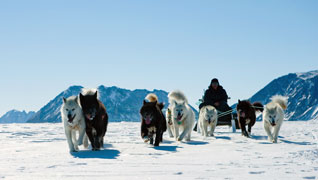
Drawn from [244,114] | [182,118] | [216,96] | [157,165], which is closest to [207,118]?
[244,114]

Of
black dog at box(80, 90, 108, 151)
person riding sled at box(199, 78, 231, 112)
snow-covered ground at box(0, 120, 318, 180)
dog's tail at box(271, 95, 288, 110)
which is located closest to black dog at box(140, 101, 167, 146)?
black dog at box(80, 90, 108, 151)

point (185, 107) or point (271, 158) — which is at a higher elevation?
point (185, 107)

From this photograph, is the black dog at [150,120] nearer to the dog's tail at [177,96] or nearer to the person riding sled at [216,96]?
the dog's tail at [177,96]

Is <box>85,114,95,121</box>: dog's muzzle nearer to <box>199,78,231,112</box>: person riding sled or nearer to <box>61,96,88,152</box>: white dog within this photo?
<box>61,96,88,152</box>: white dog

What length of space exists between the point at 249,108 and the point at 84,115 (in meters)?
5.67

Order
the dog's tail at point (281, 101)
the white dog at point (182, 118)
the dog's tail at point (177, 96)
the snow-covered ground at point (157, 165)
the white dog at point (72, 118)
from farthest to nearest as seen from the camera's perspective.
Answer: the dog's tail at point (281, 101) < the dog's tail at point (177, 96) < the white dog at point (182, 118) < the white dog at point (72, 118) < the snow-covered ground at point (157, 165)

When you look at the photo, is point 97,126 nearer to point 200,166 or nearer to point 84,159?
point 84,159

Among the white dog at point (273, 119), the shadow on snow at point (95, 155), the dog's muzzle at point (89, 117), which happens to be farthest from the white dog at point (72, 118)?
the white dog at point (273, 119)

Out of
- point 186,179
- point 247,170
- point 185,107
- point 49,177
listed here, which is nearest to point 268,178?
Answer: point 247,170

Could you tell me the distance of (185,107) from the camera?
9.19 meters

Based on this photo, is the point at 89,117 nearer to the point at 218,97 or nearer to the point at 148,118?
the point at 148,118

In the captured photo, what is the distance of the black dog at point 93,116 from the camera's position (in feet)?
21.7

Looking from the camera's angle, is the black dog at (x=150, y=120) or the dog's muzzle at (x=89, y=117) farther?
the black dog at (x=150, y=120)

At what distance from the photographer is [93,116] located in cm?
661
